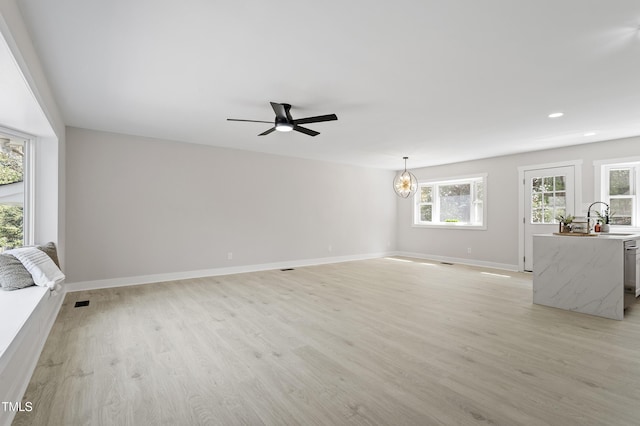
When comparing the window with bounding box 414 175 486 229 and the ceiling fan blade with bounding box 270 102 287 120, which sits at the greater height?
the ceiling fan blade with bounding box 270 102 287 120

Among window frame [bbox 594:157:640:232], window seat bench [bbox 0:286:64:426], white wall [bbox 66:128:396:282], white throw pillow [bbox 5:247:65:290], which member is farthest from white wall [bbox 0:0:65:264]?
window frame [bbox 594:157:640:232]

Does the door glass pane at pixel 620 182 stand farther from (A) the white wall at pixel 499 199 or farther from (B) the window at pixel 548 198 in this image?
(B) the window at pixel 548 198

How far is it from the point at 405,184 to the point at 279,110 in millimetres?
5202

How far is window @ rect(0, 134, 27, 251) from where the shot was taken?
132 inches

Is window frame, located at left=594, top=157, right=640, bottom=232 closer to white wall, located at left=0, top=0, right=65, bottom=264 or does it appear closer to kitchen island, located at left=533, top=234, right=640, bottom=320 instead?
kitchen island, located at left=533, top=234, right=640, bottom=320

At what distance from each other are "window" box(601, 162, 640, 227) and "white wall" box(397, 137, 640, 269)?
0.19 meters

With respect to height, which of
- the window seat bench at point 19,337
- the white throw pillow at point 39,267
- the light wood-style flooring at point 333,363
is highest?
the white throw pillow at point 39,267

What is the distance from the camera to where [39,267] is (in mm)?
2943

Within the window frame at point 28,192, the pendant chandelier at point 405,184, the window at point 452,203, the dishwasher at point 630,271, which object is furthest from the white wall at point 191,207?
the dishwasher at point 630,271

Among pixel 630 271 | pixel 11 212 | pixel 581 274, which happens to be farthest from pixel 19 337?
pixel 630 271

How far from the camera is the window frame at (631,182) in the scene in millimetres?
5020

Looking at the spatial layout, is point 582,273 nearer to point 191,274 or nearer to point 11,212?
point 191,274

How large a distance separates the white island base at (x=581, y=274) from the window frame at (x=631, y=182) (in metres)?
2.28

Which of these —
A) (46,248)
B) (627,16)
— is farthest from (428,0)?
(46,248)
